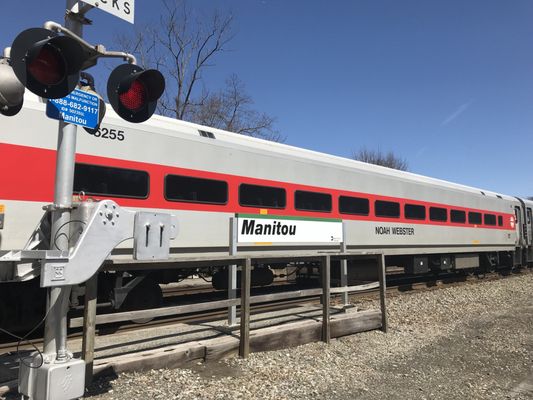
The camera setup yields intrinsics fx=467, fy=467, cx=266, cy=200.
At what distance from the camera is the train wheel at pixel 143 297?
8.00 metres

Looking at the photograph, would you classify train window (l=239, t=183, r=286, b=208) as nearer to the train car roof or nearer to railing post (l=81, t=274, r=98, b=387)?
the train car roof

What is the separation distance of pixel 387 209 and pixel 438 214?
11.1ft

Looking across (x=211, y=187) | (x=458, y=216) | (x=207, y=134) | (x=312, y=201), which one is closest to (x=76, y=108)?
(x=211, y=187)

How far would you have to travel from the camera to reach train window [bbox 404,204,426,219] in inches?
→ 558

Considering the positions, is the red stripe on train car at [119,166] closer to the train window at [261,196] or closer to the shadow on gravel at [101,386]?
the train window at [261,196]

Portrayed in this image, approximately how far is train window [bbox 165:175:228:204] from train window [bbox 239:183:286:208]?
47cm

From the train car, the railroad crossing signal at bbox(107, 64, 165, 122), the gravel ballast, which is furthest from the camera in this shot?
the train car

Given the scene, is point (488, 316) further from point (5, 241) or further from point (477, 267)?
point (477, 267)

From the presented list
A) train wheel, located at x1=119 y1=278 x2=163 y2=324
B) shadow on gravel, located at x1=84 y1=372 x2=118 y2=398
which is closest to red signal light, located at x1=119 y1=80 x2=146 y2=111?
shadow on gravel, located at x1=84 y1=372 x2=118 y2=398

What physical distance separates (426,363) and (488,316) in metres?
4.25

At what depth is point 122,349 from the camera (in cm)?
516

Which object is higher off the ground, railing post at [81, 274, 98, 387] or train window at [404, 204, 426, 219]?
train window at [404, 204, 426, 219]

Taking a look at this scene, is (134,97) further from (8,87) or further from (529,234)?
(529,234)

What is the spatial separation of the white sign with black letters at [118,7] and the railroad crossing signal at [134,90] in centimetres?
41
